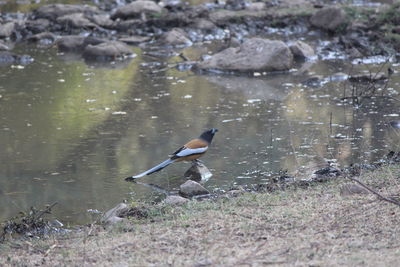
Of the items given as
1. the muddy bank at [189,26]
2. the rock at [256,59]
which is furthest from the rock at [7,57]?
the rock at [256,59]

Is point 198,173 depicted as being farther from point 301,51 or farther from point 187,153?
point 301,51

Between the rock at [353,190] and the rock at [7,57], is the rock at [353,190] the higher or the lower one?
the higher one

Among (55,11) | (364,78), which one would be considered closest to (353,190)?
(364,78)

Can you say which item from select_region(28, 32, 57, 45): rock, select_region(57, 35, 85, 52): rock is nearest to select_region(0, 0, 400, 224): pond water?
select_region(57, 35, 85, 52): rock

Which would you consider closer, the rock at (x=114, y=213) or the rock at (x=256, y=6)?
the rock at (x=114, y=213)

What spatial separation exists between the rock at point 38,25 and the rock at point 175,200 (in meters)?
12.0

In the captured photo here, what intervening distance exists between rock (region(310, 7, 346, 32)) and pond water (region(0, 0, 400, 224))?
309cm

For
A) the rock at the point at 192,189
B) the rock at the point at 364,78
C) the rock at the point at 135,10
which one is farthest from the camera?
the rock at the point at 135,10

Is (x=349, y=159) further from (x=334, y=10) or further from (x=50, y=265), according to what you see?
(x=334, y=10)

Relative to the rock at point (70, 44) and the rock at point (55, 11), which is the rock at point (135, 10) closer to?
the rock at point (55, 11)

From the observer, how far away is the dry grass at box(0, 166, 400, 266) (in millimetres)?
4789

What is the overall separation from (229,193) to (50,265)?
2.52m

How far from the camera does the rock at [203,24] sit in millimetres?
18156

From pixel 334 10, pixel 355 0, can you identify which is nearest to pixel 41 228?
pixel 334 10
